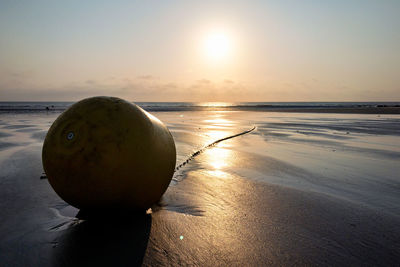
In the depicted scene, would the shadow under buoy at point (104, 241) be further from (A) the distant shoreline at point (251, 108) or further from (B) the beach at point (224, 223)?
(A) the distant shoreline at point (251, 108)

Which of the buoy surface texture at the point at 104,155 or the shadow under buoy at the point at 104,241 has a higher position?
the buoy surface texture at the point at 104,155

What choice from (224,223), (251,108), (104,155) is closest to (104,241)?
(104,155)

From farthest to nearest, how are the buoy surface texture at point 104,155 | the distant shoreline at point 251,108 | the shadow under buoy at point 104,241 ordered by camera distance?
1. the distant shoreline at point 251,108
2. the buoy surface texture at point 104,155
3. the shadow under buoy at point 104,241

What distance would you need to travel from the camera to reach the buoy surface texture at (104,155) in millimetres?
1999

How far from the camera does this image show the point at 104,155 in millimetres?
1985

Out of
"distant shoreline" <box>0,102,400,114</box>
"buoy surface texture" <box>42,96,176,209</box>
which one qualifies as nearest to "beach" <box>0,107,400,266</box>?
"buoy surface texture" <box>42,96,176,209</box>

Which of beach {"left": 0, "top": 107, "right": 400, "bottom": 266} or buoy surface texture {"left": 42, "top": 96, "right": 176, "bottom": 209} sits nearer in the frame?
beach {"left": 0, "top": 107, "right": 400, "bottom": 266}

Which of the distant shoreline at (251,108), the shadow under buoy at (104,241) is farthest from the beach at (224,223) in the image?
the distant shoreline at (251,108)

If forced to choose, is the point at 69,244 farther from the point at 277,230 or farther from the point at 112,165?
the point at 277,230

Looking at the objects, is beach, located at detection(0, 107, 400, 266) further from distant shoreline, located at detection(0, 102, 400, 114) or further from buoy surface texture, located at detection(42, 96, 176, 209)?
distant shoreline, located at detection(0, 102, 400, 114)

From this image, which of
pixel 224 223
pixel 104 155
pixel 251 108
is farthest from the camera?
pixel 251 108

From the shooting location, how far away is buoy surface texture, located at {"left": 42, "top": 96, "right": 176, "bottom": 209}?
1999 millimetres

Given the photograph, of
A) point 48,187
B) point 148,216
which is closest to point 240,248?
point 148,216

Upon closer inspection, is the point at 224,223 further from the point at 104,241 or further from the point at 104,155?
the point at 104,155
